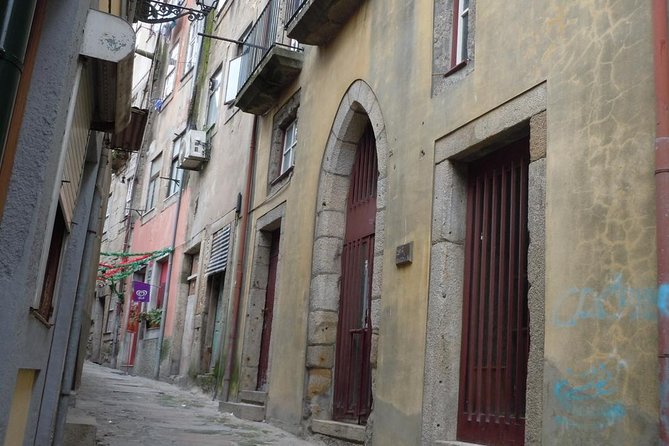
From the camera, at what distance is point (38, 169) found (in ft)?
8.66

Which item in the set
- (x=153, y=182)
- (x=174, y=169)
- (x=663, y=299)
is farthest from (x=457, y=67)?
(x=153, y=182)

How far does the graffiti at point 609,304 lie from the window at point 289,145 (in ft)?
19.5

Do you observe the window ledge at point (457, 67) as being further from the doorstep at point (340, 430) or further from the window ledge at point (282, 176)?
the window ledge at point (282, 176)

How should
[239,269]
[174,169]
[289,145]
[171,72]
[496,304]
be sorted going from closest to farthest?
[496,304] → [289,145] → [239,269] → [174,169] → [171,72]

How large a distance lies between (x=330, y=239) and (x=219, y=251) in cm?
458

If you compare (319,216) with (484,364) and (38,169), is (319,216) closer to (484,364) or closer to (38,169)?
(484,364)

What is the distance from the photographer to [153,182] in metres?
19.3

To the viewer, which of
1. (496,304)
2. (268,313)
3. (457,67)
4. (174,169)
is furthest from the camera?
(174,169)

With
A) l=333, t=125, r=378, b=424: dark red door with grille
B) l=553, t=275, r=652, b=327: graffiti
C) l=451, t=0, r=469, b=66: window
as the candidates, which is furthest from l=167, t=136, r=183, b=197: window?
l=553, t=275, r=652, b=327: graffiti

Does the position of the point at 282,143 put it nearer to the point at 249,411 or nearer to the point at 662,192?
the point at 249,411

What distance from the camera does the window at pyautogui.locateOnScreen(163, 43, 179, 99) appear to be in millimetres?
18984

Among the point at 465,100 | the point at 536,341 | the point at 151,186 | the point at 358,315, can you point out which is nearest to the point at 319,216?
the point at 358,315

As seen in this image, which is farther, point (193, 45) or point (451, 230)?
point (193, 45)

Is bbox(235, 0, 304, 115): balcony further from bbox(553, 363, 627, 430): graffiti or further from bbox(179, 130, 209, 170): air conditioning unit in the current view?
bbox(553, 363, 627, 430): graffiti
